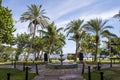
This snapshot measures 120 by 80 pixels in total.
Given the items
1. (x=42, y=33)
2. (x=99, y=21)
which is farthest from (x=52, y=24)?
(x=99, y=21)

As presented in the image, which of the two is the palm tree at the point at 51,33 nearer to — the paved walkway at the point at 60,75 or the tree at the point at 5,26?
the tree at the point at 5,26

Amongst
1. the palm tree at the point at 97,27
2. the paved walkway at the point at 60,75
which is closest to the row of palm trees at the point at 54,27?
the palm tree at the point at 97,27

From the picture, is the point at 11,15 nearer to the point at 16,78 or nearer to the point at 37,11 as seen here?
the point at 37,11

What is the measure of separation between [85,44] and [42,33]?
17587 millimetres

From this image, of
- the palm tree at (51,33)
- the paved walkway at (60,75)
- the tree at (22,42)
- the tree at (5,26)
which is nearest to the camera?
the paved walkway at (60,75)

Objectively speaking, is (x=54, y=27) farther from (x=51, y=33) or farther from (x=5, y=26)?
(x=5, y=26)

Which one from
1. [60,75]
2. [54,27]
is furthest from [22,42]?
[60,75]

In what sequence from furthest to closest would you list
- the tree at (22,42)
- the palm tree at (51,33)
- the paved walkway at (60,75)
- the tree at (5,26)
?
the tree at (22,42)
the palm tree at (51,33)
the tree at (5,26)
the paved walkway at (60,75)

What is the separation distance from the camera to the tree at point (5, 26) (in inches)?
1415

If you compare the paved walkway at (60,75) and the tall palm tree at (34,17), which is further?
the tall palm tree at (34,17)

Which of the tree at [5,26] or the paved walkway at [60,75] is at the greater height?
the tree at [5,26]

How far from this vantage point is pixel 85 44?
225 feet

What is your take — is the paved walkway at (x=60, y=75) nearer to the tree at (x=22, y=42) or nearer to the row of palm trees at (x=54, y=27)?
the row of palm trees at (x=54, y=27)

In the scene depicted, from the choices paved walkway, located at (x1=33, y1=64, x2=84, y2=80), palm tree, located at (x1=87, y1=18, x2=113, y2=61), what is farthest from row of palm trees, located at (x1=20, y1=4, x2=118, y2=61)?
paved walkway, located at (x1=33, y1=64, x2=84, y2=80)
